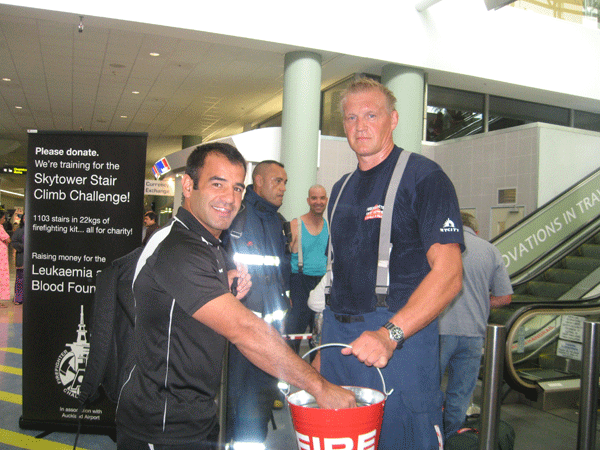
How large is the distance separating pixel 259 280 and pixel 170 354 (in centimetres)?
205

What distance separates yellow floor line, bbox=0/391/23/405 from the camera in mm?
4840

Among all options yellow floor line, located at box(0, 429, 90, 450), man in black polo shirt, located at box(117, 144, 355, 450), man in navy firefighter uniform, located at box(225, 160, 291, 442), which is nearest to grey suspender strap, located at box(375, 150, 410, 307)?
man in black polo shirt, located at box(117, 144, 355, 450)

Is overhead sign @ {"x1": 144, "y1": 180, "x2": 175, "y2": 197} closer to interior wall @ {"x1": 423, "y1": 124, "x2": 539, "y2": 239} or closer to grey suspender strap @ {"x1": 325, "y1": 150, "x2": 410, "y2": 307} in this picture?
interior wall @ {"x1": 423, "y1": 124, "x2": 539, "y2": 239}

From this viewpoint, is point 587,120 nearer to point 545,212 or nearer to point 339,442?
point 545,212

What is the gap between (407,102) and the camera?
32.7 ft

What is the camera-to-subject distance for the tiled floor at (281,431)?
3918mm

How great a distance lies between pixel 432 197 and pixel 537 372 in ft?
14.7

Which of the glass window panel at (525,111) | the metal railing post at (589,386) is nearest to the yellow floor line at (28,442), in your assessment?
the metal railing post at (589,386)

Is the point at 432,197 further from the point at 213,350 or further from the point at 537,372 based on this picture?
the point at 537,372

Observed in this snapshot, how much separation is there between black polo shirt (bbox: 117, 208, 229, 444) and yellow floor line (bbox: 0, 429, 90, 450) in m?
2.48

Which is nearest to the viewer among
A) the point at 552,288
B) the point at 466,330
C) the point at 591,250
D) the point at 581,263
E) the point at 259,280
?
the point at 259,280

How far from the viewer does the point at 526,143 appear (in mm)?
9953

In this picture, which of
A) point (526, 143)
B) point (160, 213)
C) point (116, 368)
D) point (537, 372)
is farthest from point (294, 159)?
point (160, 213)

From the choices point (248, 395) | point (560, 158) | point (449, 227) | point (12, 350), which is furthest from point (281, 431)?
point (560, 158)
